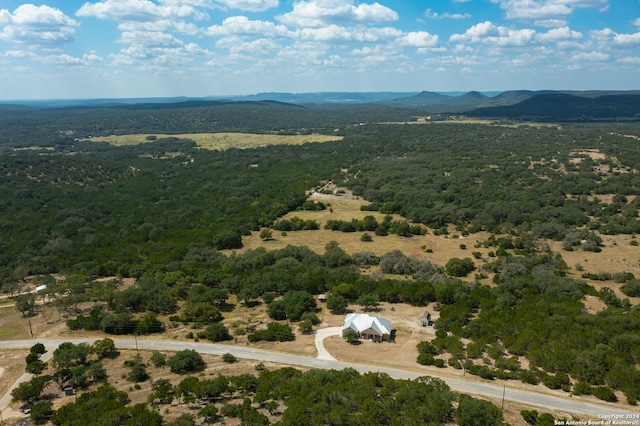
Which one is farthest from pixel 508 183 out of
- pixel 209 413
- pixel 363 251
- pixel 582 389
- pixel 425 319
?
pixel 209 413

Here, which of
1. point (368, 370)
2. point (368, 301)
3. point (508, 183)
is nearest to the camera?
point (368, 370)

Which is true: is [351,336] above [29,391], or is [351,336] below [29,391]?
below

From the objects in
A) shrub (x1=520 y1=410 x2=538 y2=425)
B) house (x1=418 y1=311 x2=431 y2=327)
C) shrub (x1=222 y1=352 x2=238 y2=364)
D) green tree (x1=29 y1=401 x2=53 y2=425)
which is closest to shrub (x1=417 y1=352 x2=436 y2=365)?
house (x1=418 y1=311 x2=431 y2=327)

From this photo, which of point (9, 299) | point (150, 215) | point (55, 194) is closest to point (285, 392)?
point (9, 299)

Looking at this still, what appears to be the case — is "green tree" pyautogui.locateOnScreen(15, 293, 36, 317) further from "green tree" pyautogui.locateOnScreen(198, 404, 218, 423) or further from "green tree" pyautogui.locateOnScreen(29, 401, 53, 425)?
"green tree" pyautogui.locateOnScreen(198, 404, 218, 423)

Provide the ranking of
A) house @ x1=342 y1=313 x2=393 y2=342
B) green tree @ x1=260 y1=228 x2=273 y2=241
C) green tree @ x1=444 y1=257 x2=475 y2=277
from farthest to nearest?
green tree @ x1=260 y1=228 x2=273 y2=241
green tree @ x1=444 y1=257 x2=475 y2=277
house @ x1=342 y1=313 x2=393 y2=342

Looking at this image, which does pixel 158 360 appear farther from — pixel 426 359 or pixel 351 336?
pixel 426 359

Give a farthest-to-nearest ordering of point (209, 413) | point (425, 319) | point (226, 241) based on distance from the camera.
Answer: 1. point (226, 241)
2. point (425, 319)
3. point (209, 413)

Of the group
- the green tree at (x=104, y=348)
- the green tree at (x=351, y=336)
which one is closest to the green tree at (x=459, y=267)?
the green tree at (x=351, y=336)
